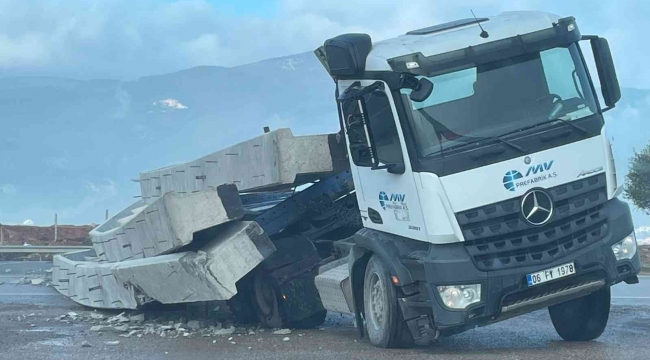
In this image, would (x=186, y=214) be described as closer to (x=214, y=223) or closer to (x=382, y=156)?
(x=214, y=223)

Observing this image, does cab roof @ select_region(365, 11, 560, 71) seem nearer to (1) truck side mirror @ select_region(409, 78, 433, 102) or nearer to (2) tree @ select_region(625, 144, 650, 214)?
(1) truck side mirror @ select_region(409, 78, 433, 102)

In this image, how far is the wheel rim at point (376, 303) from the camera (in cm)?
902

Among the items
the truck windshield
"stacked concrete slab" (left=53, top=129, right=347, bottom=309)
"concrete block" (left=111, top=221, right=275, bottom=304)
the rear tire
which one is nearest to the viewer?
the truck windshield

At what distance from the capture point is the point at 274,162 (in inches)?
436

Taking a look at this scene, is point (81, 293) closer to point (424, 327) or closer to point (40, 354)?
point (40, 354)

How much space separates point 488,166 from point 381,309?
191 centimetres

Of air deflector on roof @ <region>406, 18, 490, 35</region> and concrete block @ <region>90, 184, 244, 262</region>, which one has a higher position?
air deflector on roof @ <region>406, 18, 490, 35</region>

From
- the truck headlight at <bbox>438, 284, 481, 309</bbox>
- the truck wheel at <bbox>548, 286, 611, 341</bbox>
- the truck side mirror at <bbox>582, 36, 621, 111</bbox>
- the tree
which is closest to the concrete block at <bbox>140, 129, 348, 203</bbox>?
the truck wheel at <bbox>548, 286, 611, 341</bbox>

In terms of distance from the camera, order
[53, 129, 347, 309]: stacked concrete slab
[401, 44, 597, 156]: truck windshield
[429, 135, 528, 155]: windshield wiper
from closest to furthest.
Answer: [429, 135, 528, 155]: windshield wiper → [401, 44, 597, 156]: truck windshield → [53, 129, 347, 309]: stacked concrete slab

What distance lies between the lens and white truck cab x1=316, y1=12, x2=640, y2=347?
7965 mm

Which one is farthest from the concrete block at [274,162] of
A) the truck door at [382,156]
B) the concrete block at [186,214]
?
the truck door at [382,156]

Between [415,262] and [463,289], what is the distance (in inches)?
20.3

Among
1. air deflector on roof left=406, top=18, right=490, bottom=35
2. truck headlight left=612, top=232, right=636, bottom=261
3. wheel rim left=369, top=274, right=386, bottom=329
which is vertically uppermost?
air deflector on roof left=406, top=18, right=490, bottom=35

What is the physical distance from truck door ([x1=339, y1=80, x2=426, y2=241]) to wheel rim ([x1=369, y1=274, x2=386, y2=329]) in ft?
1.68
